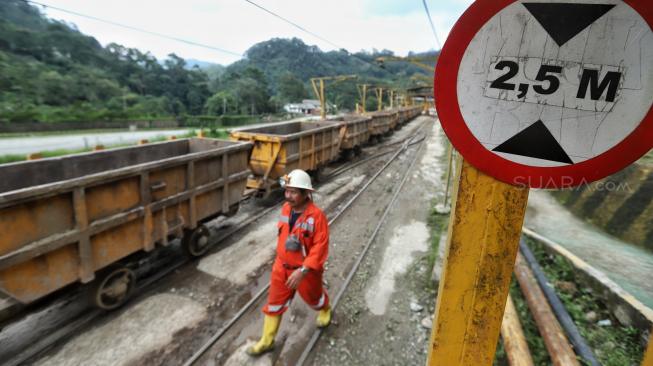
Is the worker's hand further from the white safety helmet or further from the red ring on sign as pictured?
the red ring on sign

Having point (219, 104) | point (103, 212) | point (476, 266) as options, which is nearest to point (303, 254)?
point (476, 266)

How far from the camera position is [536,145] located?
32.8 inches

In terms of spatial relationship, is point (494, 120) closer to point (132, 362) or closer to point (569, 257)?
point (132, 362)

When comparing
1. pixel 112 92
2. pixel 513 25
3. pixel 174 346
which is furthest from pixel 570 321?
pixel 112 92

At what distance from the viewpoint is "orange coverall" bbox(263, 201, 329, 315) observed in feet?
9.97

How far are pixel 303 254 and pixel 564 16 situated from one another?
2.73 meters

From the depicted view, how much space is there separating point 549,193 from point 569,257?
4.48 meters

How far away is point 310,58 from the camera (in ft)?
363

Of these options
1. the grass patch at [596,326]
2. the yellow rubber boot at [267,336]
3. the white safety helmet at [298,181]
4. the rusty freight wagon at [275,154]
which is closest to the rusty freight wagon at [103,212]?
the rusty freight wagon at [275,154]

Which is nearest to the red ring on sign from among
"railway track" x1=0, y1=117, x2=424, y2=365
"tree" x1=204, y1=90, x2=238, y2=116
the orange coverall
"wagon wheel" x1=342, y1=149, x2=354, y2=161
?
the orange coverall

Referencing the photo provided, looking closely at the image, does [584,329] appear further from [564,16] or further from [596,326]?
[564,16]

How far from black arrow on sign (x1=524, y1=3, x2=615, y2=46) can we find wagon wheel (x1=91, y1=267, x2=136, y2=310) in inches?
183

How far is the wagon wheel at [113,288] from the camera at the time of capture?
3746mm

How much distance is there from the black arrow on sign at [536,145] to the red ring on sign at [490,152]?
0.03m
